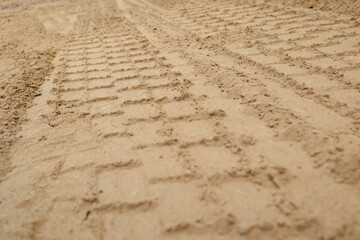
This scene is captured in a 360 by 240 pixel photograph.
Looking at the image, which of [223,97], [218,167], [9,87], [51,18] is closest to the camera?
[218,167]

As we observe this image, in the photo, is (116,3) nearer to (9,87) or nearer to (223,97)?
(9,87)

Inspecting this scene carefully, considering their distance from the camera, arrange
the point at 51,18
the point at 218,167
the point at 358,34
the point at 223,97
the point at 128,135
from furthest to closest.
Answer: the point at 51,18
the point at 358,34
the point at 223,97
the point at 128,135
the point at 218,167

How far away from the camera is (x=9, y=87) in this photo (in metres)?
2.89

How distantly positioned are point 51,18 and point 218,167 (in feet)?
21.2

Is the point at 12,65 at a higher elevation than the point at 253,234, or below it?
higher

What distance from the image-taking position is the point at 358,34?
313 centimetres

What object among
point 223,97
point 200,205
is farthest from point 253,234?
point 223,97

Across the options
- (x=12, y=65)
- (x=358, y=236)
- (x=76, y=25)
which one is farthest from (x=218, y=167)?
(x=76, y=25)

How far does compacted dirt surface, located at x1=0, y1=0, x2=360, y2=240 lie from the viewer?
1.37 meters

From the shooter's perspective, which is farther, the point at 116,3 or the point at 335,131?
the point at 116,3

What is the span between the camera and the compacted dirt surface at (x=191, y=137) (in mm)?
1368

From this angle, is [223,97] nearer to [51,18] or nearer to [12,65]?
[12,65]

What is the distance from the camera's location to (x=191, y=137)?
1.90m

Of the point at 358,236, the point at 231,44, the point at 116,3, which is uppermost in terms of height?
the point at 116,3
